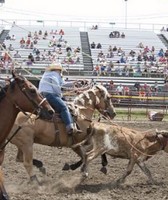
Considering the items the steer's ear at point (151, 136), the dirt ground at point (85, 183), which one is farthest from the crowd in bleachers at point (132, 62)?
the steer's ear at point (151, 136)

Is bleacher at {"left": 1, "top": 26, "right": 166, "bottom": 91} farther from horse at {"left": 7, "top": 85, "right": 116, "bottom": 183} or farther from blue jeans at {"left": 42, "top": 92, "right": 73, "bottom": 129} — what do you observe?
blue jeans at {"left": 42, "top": 92, "right": 73, "bottom": 129}

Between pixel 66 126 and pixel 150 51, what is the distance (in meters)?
31.2

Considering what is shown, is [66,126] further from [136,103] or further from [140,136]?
[136,103]

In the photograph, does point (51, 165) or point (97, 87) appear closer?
point (97, 87)

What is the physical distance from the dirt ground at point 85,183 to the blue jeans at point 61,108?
41.2 inches

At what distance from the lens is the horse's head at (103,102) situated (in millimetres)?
9375

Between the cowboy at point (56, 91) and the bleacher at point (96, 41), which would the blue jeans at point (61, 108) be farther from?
the bleacher at point (96, 41)

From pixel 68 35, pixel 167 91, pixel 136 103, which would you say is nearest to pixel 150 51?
pixel 68 35

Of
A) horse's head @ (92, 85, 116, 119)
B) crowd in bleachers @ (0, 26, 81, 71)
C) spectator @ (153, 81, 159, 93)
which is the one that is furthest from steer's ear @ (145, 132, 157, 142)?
crowd in bleachers @ (0, 26, 81, 71)

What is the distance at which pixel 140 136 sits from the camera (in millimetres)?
8805

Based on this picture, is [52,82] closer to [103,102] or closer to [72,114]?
[72,114]

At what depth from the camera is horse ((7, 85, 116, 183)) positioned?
823cm

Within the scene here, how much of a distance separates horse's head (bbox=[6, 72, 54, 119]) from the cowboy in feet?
7.81

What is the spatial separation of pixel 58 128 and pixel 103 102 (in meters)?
1.24
